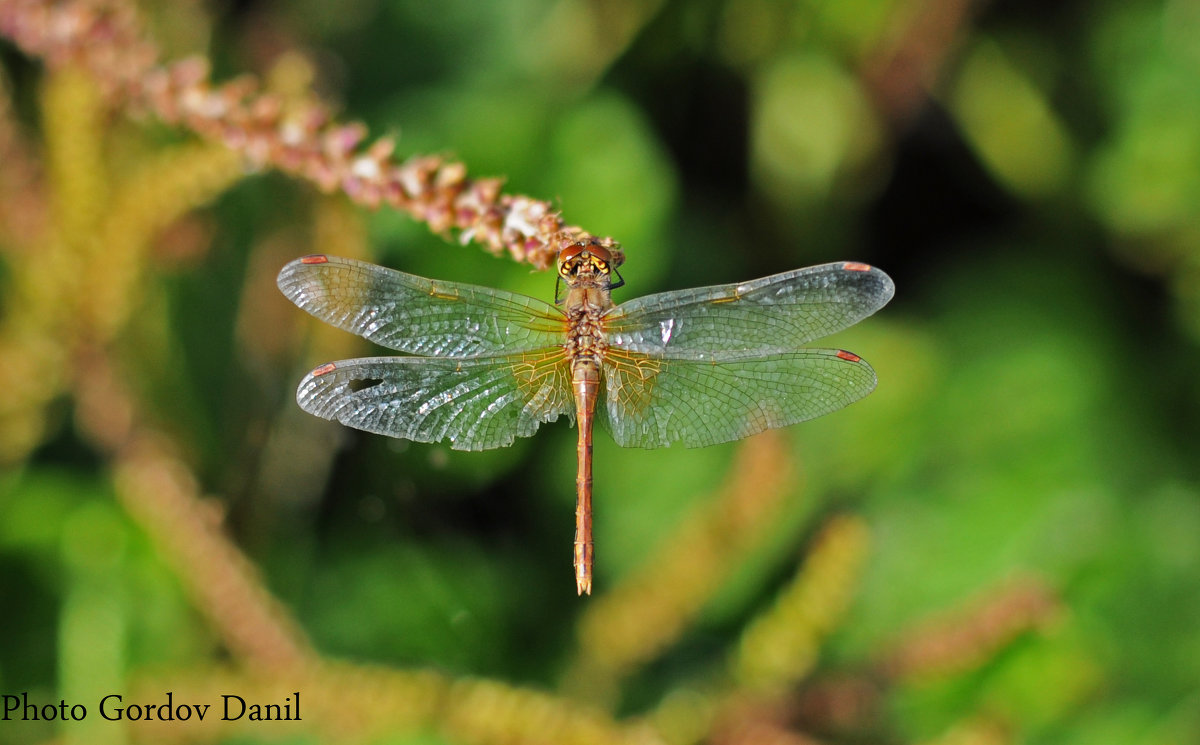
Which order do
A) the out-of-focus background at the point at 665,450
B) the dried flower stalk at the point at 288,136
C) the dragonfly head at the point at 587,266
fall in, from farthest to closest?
the out-of-focus background at the point at 665,450
the dragonfly head at the point at 587,266
the dried flower stalk at the point at 288,136

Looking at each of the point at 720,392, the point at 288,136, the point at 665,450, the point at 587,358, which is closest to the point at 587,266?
the point at 587,358

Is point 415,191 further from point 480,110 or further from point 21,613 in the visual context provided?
point 21,613

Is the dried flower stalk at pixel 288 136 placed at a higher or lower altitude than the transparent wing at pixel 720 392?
higher

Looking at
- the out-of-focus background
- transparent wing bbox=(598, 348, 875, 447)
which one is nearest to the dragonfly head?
transparent wing bbox=(598, 348, 875, 447)

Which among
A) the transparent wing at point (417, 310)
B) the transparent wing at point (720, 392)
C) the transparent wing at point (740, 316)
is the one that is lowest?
the transparent wing at point (720, 392)

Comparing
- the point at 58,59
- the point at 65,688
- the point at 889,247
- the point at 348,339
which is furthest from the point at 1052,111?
the point at 65,688

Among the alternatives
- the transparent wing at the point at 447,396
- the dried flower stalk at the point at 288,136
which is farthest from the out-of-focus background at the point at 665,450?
the transparent wing at the point at 447,396

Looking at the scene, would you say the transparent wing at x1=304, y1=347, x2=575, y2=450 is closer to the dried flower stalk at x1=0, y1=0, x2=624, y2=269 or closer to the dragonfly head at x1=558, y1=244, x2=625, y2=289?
the dragonfly head at x1=558, y1=244, x2=625, y2=289

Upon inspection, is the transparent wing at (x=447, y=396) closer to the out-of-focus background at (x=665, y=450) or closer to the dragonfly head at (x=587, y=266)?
the dragonfly head at (x=587, y=266)
